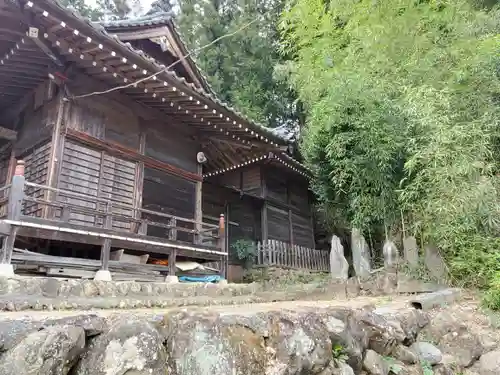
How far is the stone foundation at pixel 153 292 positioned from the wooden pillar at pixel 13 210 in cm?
61

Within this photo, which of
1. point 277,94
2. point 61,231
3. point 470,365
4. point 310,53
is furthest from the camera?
point 277,94

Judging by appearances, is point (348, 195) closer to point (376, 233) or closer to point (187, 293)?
point (376, 233)

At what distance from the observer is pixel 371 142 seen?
7.28 metres

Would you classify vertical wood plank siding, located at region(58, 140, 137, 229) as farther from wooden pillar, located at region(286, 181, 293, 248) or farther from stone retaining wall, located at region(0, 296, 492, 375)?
wooden pillar, located at region(286, 181, 293, 248)

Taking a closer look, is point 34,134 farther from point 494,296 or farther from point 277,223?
point 277,223

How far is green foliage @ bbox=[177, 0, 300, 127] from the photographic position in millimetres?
16812

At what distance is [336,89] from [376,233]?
10.7ft

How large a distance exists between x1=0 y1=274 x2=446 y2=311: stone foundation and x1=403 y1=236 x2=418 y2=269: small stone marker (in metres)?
0.35

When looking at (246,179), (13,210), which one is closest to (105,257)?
(13,210)

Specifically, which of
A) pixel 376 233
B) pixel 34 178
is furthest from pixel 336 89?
pixel 34 178

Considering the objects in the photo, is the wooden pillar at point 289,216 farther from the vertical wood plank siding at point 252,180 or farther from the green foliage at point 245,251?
the green foliage at point 245,251

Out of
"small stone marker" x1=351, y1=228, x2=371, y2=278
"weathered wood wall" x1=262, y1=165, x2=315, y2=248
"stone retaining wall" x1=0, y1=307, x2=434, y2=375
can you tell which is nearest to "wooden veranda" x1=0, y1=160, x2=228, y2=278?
"small stone marker" x1=351, y1=228, x2=371, y2=278

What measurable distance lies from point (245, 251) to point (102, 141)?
593 cm

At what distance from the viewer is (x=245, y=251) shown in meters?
11.5
